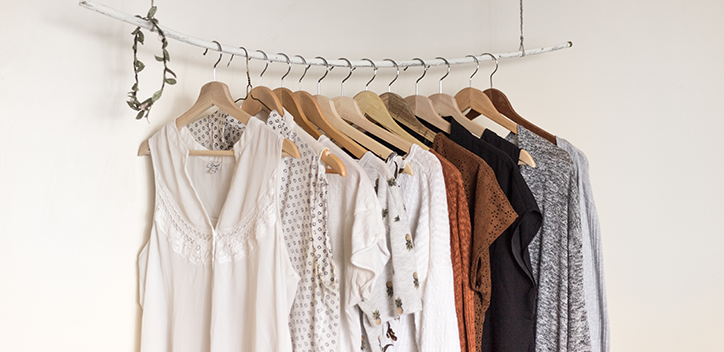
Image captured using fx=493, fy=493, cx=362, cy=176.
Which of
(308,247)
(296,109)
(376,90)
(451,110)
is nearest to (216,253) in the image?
(308,247)

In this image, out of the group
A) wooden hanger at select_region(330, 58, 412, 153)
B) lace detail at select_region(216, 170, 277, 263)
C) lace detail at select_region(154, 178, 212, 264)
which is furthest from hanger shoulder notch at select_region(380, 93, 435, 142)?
lace detail at select_region(154, 178, 212, 264)

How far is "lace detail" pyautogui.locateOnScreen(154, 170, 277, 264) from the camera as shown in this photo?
109cm

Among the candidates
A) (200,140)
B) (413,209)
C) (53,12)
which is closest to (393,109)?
(413,209)

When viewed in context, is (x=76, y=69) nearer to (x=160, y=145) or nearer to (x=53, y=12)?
(x=53, y=12)

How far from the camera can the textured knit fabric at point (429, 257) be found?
45.6 inches

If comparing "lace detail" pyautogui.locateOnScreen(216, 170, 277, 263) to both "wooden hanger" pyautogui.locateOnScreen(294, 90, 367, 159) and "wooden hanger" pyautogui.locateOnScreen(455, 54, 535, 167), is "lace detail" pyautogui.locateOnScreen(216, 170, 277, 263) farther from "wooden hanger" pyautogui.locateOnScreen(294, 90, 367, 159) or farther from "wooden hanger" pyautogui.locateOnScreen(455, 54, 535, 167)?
"wooden hanger" pyautogui.locateOnScreen(455, 54, 535, 167)

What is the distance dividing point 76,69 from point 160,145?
0.24m

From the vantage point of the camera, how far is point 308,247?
111 centimetres

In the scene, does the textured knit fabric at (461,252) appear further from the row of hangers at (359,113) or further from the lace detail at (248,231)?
the lace detail at (248,231)

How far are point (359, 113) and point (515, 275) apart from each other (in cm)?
59

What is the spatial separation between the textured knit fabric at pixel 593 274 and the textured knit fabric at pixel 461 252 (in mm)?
327

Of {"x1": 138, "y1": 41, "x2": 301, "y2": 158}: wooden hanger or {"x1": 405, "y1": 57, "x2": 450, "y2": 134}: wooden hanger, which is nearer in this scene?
{"x1": 138, "y1": 41, "x2": 301, "y2": 158}: wooden hanger

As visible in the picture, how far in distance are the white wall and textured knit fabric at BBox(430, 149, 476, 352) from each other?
2.08 ft

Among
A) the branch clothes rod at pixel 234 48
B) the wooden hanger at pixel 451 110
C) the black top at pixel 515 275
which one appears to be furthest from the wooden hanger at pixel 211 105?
the black top at pixel 515 275
